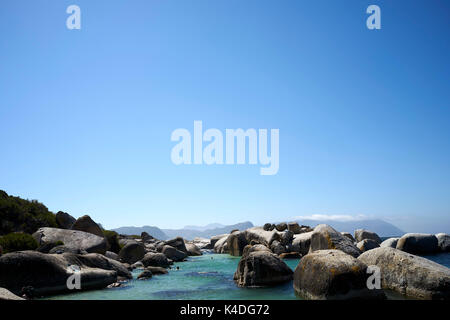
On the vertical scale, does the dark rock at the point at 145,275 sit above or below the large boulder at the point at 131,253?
above

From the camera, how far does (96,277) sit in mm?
17938

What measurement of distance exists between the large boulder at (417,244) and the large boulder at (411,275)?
20129 millimetres

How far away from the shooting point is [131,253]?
3008 cm

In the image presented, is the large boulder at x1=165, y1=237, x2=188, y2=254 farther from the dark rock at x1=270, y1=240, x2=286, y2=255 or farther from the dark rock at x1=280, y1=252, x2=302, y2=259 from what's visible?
the dark rock at x1=280, y1=252, x2=302, y2=259

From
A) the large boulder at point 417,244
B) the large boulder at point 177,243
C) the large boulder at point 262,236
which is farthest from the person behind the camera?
the large boulder at point 177,243

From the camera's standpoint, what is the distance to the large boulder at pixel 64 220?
34.1 meters

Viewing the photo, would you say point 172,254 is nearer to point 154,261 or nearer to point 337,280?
A: point 154,261

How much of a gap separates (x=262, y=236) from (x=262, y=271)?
23.8m

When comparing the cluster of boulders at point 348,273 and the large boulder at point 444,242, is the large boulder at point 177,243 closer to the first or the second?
the cluster of boulders at point 348,273

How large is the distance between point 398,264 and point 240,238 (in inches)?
1205

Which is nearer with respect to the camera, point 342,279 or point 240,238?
point 342,279

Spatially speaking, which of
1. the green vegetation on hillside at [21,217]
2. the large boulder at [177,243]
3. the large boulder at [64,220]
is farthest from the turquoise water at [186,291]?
the large boulder at [177,243]
